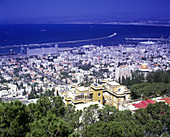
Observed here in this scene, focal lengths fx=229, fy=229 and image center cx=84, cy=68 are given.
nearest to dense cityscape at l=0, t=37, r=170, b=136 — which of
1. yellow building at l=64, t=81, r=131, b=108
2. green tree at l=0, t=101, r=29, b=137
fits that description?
yellow building at l=64, t=81, r=131, b=108

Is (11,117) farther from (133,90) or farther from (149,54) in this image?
(149,54)

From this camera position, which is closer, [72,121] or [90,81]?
[72,121]

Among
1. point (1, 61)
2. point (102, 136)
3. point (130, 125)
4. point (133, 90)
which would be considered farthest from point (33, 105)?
point (1, 61)

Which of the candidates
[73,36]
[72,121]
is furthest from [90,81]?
[73,36]

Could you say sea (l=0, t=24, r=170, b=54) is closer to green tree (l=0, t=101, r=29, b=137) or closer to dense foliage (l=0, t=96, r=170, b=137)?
dense foliage (l=0, t=96, r=170, b=137)

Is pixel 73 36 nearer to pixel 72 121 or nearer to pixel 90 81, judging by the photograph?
pixel 90 81

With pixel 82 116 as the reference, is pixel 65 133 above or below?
above

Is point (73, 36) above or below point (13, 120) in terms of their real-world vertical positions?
below

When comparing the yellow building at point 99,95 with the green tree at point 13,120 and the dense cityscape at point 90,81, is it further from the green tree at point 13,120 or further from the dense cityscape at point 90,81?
the green tree at point 13,120
